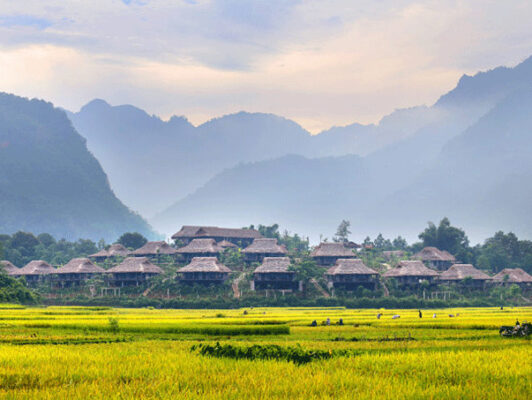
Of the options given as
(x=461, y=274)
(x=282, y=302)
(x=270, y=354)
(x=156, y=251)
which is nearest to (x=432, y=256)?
(x=461, y=274)

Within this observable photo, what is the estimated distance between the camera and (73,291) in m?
71.6

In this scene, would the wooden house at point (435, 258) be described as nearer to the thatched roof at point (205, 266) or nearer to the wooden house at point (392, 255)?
the wooden house at point (392, 255)

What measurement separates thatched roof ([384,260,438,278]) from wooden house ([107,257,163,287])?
26551mm

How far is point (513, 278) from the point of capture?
244ft

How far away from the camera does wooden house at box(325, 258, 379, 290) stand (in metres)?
68.4

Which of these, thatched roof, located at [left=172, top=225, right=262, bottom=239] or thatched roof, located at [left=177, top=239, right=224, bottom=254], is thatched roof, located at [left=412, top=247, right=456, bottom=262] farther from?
thatched roof, located at [left=177, top=239, right=224, bottom=254]

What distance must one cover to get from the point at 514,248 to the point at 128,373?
86568mm

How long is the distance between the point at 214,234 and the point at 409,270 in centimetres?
3154

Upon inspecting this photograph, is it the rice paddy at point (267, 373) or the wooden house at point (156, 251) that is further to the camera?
the wooden house at point (156, 251)

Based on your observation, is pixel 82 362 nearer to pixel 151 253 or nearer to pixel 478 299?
pixel 478 299

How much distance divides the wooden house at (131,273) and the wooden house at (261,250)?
43.7 feet

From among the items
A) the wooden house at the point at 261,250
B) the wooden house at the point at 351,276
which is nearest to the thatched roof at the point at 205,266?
the wooden house at the point at 261,250

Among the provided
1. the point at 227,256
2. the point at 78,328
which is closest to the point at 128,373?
the point at 78,328

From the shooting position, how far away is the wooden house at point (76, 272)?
73500mm
